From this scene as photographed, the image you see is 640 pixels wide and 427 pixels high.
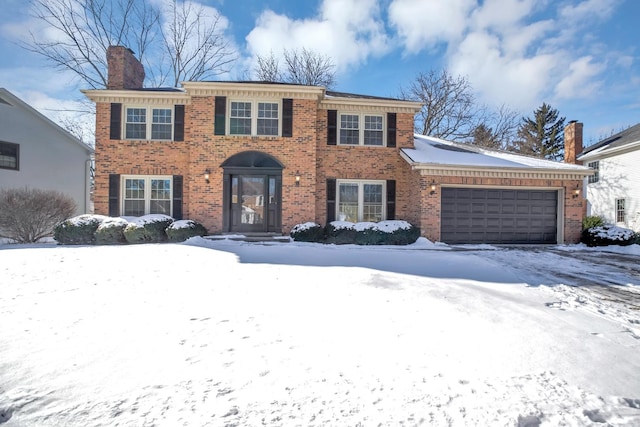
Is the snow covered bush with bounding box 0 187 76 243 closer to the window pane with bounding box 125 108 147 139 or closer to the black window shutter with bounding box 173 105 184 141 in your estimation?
the window pane with bounding box 125 108 147 139

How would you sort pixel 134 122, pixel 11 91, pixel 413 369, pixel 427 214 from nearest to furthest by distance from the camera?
pixel 413 369
pixel 427 214
pixel 134 122
pixel 11 91

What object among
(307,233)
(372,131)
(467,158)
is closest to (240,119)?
(307,233)

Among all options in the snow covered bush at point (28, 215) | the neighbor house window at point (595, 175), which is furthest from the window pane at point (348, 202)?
the neighbor house window at point (595, 175)

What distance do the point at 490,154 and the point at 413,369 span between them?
13380 mm

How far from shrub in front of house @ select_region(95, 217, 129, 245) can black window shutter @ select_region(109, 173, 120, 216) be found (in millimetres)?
1816

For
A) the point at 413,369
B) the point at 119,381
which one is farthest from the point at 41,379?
the point at 413,369

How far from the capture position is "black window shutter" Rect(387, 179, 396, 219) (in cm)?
1230

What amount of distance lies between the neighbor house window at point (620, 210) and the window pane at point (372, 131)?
15793 millimetres

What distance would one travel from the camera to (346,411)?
1990 millimetres

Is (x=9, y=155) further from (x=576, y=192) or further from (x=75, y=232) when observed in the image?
(x=576, y=192)

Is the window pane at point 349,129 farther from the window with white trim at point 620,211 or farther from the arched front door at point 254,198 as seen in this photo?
the window with white trim at point 620,211

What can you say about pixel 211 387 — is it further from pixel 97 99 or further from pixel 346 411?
pixel 97 99

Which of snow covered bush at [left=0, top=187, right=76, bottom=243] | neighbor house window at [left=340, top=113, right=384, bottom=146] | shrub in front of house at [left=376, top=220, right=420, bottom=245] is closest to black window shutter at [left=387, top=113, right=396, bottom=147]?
neighbor house window at [left=340, top=113, right=384, bottom=146]

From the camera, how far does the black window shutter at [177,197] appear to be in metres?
11.8
